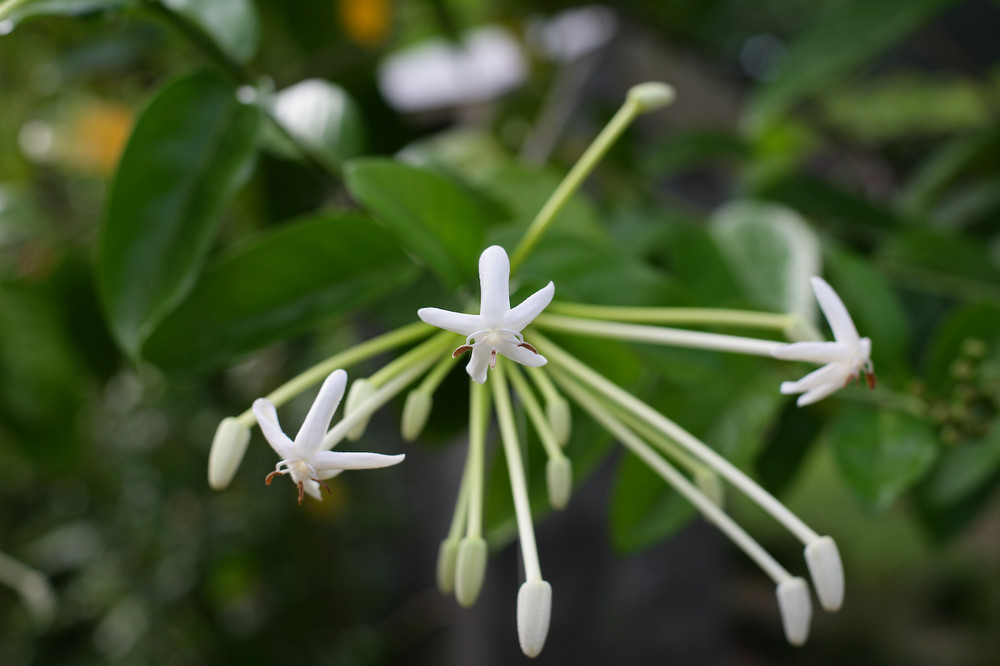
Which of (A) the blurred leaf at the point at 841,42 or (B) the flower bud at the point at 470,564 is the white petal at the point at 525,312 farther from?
(A) the blurred leaf at the point at 841,42

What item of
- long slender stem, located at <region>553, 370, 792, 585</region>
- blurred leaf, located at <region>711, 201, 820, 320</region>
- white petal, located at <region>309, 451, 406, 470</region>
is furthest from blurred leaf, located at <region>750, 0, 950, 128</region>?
white petal, located at <region>309, 451, 406, 470</region>

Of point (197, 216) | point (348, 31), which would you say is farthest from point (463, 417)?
point (348, 31)

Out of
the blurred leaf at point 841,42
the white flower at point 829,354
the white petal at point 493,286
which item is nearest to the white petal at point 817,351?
the white flower at point 829,354

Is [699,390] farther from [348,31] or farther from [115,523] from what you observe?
[115,523]

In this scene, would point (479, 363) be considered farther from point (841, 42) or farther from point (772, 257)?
point (841, 42)

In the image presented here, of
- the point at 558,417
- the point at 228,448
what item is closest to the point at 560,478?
the point at 558,417

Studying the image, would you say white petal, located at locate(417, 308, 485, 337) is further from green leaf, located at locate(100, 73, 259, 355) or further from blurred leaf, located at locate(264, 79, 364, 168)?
blurred leaf, located at locate(264, 79, 364, 168)
